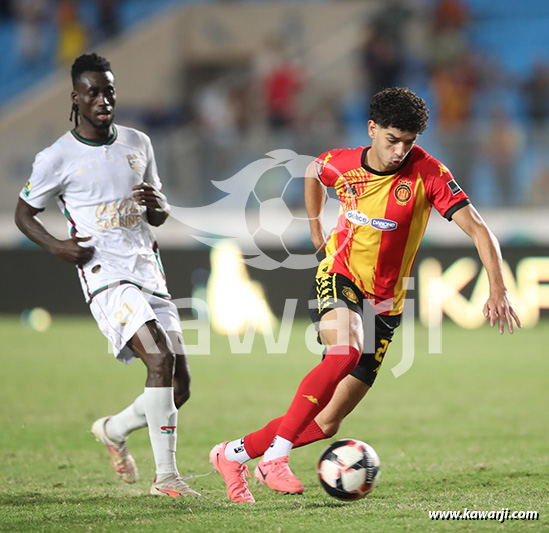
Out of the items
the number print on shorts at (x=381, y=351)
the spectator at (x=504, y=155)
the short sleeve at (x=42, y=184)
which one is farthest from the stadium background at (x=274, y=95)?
the number print on shorts at (x=381, y=351)

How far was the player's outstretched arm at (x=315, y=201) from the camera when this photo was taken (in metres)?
6.19

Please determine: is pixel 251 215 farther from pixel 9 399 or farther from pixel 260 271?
pixel 9 399

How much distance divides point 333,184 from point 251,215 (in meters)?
8.78

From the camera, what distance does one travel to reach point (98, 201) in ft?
19.6

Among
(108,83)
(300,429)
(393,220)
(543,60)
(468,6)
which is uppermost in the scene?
(468,6)

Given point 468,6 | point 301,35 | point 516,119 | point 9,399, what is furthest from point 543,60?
point 9,399

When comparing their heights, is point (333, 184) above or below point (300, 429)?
above

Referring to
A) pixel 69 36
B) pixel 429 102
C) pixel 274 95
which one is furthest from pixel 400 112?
pixel 69 36

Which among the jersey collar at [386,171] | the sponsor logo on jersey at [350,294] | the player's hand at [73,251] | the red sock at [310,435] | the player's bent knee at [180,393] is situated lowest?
the red sock at [310,435]

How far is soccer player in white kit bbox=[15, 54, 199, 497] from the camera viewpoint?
577 cm

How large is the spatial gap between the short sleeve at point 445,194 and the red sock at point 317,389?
927mm

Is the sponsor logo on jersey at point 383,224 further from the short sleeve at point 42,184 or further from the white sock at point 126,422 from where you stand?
the short sleeve at point 42,184

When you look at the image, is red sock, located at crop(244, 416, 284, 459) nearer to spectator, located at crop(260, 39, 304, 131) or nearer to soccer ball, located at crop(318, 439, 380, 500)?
soccer ball, located at crop(318, 439, 380, 500)

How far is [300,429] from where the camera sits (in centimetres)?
530
